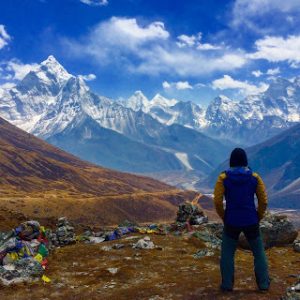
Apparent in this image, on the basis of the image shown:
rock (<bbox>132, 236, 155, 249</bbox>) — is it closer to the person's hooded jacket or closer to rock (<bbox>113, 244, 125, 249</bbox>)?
rock (<bbox>113, 244, 125, 249</bbox>)

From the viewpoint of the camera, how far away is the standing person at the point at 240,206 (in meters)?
16.6

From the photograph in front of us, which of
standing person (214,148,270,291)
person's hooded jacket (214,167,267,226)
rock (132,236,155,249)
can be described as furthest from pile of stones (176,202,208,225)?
person's hooded jacket (214,167,267,226)

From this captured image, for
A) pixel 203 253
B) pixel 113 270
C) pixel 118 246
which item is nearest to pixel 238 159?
pixel 113 270

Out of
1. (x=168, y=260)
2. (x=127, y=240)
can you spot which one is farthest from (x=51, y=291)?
(x=127, y=240)

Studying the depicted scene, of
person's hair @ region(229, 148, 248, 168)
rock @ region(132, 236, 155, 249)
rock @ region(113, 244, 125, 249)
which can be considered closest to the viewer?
person's hair @ region(229, 148, 248, 168)

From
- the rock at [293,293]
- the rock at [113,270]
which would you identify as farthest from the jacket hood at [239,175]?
the rock at [113,270]

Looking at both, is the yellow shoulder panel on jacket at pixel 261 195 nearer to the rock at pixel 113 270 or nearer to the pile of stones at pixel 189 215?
the rock at pixel 113 270

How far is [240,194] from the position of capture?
16.6 meters

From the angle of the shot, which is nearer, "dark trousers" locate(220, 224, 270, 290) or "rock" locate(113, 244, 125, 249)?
"dark trousers" locate(220, 224, 270, 290)

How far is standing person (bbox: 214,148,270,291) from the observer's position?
1656 centimetres

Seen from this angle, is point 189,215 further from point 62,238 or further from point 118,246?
point 118,246

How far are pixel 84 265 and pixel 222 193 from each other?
13.5 metres

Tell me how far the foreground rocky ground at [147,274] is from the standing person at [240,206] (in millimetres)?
1461

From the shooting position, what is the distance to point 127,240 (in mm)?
35312
